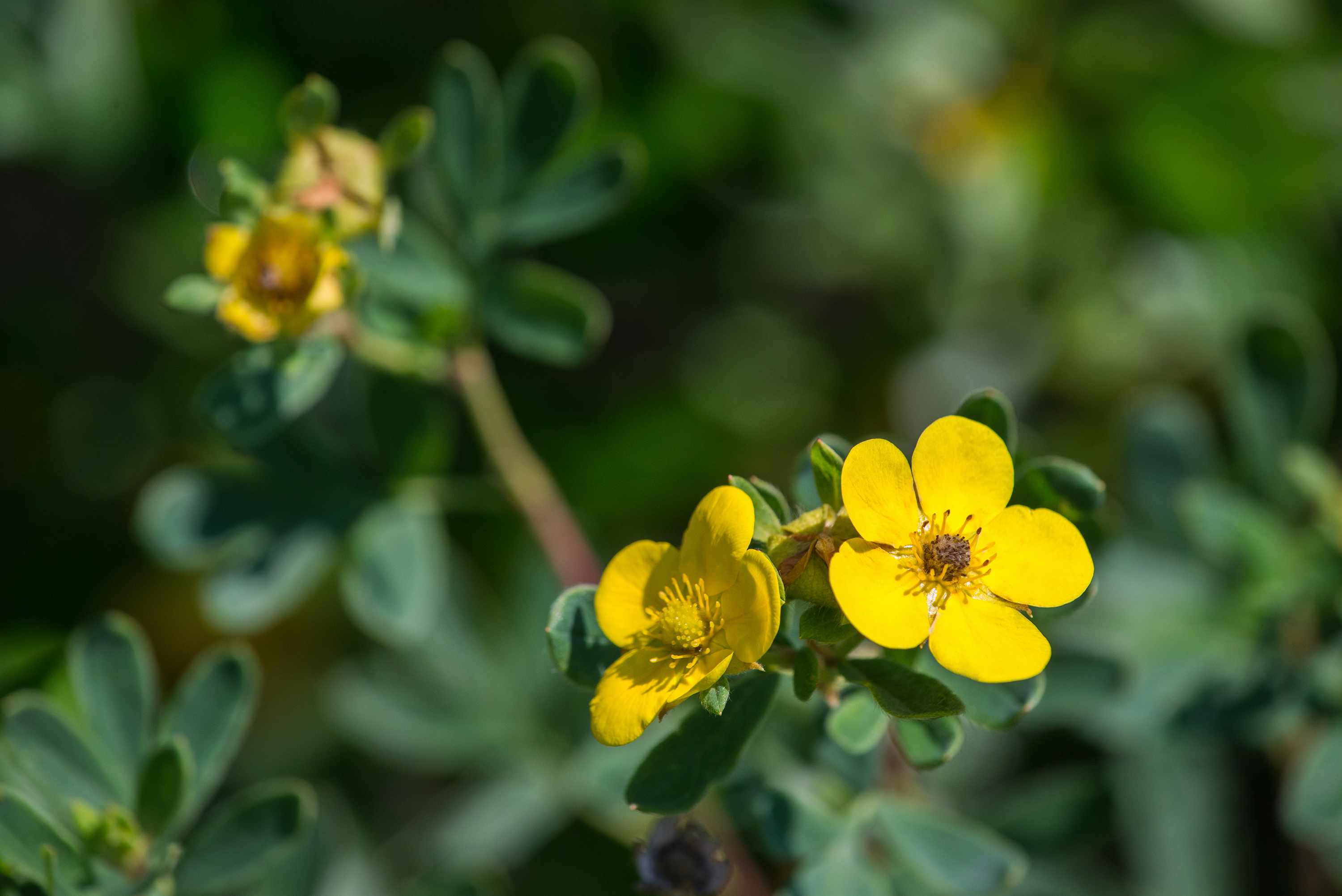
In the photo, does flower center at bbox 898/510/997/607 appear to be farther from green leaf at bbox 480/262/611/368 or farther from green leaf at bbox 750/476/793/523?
green leaf at bbox 480/262/611/368

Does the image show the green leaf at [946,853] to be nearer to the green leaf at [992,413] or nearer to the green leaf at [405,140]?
the green leaf at [992,413]

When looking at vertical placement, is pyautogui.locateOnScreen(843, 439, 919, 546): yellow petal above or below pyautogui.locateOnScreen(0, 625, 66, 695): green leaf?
above

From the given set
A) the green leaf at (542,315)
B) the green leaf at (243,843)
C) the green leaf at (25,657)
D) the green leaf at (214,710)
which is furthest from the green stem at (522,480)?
the green leaf at (25,657)

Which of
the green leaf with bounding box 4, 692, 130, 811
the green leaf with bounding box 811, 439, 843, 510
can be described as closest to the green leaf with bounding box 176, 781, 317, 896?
the green leaf with bounding box 4, 692, 130, 811

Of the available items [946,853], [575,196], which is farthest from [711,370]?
[946,853]

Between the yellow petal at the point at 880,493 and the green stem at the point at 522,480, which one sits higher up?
the yellow petal at the point at 880,493

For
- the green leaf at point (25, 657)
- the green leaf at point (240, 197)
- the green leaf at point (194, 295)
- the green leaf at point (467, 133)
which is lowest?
the green leaf at point (25, 657)
